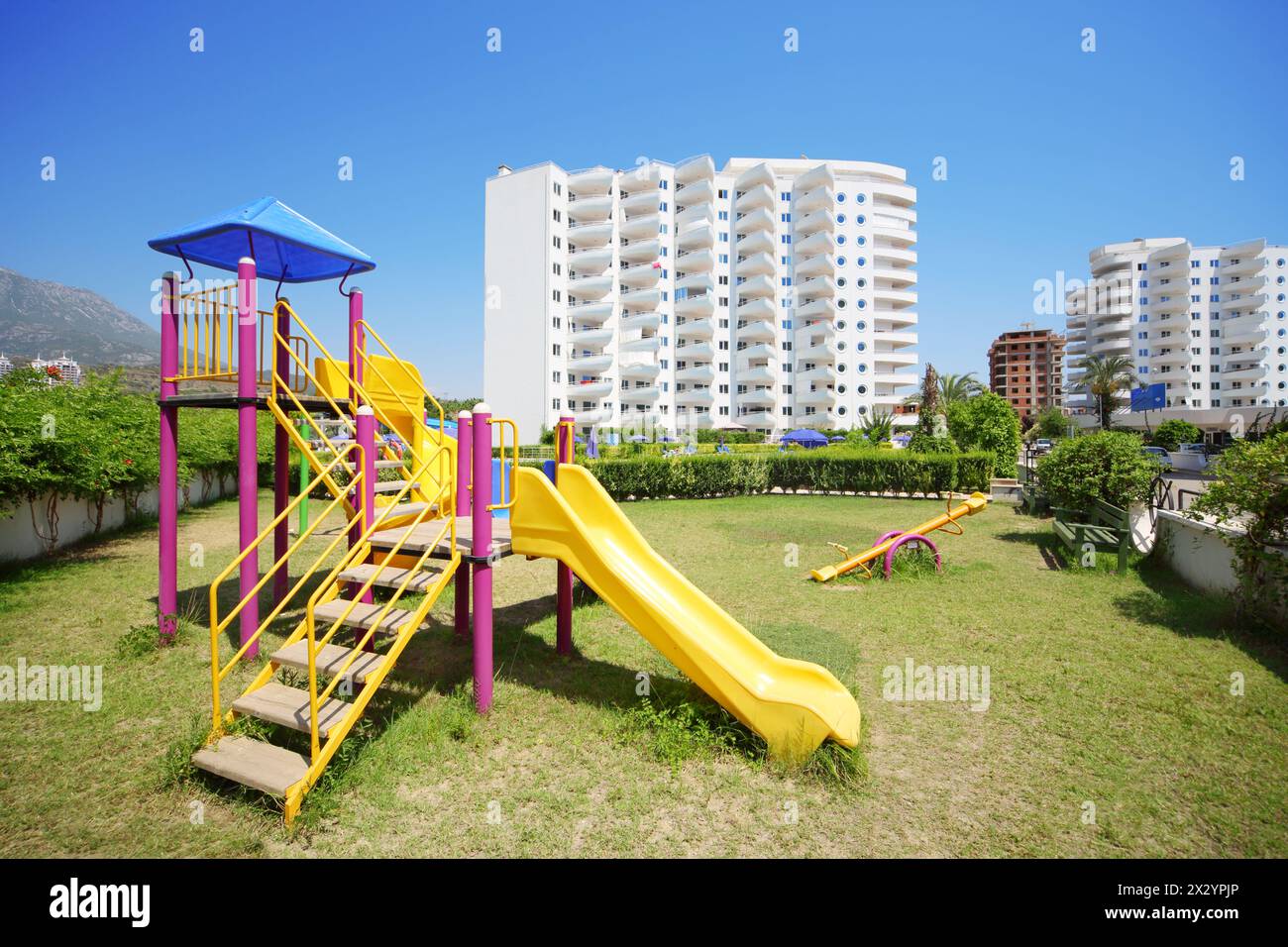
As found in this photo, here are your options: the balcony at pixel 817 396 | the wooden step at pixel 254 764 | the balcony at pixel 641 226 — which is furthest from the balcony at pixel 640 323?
the wooden step at pixel 254 764

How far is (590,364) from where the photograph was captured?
5891 centimetres

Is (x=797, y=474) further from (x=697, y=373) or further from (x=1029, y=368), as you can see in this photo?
(x=1029, y=368)

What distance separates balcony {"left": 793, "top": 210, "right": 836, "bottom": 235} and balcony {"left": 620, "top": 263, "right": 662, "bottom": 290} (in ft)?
52.6

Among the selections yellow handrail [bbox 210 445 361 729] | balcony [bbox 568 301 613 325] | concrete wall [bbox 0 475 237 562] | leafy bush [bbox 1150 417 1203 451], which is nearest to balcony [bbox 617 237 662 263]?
balcony [bbox 568 301 613 325]

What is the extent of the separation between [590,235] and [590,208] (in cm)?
256

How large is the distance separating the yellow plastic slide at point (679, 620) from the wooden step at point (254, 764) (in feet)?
7.92

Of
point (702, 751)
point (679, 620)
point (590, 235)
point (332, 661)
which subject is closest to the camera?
point (332, 661)

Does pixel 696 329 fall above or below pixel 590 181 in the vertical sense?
below

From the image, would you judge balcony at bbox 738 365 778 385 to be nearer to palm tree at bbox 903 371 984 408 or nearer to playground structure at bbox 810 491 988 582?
palm tree at bbox 903 371 984 408

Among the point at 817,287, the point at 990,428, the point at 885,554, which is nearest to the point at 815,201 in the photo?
the point at 817,287

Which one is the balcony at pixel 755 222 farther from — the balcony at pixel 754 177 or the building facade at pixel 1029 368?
the building facade at pixel 1029 368
